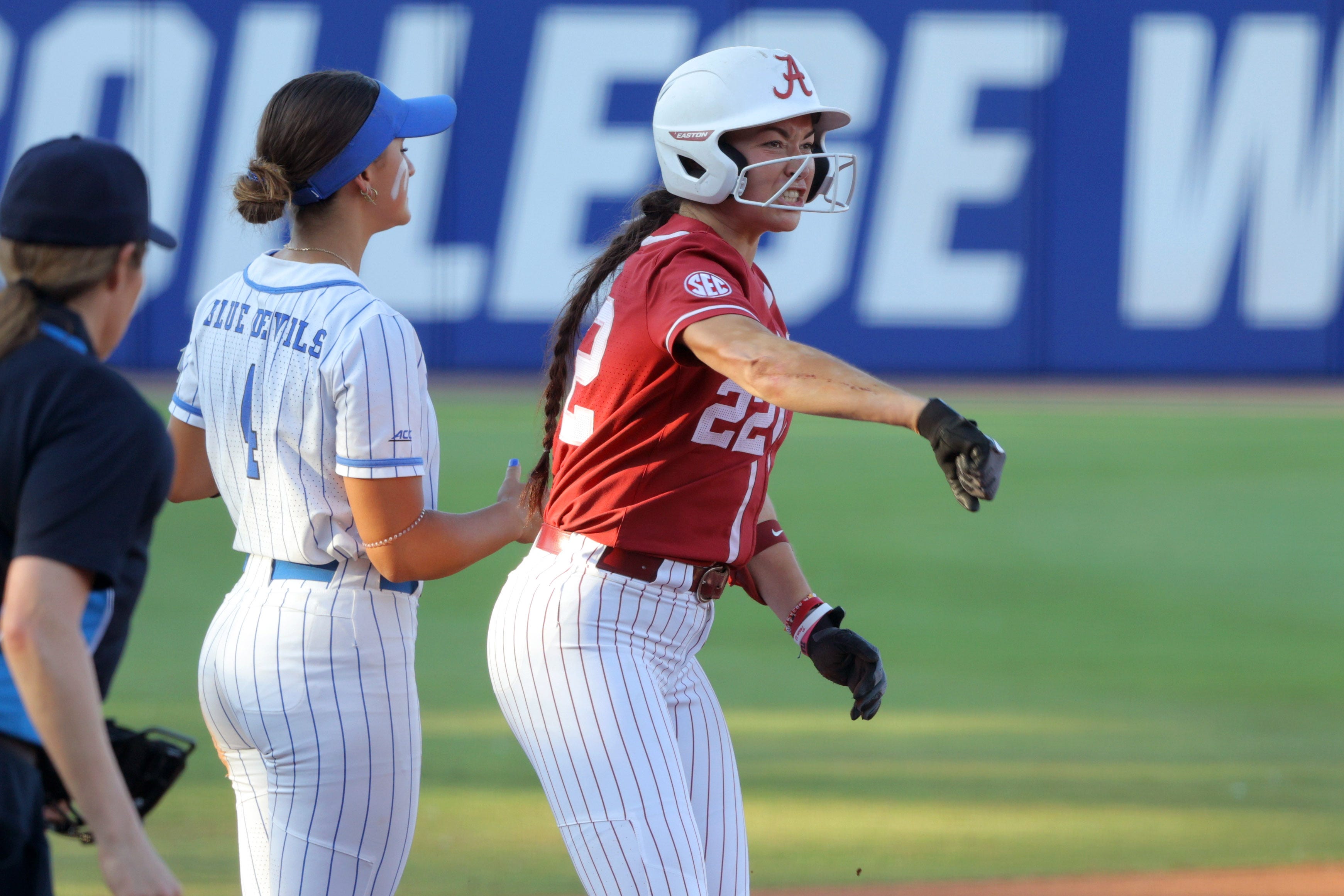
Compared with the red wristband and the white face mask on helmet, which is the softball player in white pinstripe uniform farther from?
the red wristband

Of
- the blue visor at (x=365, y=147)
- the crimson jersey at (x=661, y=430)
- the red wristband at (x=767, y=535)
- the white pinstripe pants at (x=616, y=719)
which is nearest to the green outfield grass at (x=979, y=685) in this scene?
the red wristband at (x=767, y=535)

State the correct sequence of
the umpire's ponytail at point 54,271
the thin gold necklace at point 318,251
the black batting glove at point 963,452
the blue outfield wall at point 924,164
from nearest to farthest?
the umpire's ponytail at point 54,271
the black batting glove at point 963,452
the thin gold necklace at point 318,251
the blue outfield wall at point 924,164

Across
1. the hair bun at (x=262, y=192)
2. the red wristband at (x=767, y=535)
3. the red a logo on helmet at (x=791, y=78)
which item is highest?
the red a logo on helmet at (x=791, y=78)

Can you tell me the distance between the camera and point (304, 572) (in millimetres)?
2859

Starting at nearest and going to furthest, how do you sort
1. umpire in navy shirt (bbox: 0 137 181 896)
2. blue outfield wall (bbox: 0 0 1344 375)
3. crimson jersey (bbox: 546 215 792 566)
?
umpire in navy shirt (bbox: 0 137 181 896), crimson jersey (bbox: 546 215 792 566), blue outfield wall (bbox: 0 0 1344 375)

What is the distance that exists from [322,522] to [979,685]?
5421mm

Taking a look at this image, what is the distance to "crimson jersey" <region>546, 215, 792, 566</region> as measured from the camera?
2859 mm

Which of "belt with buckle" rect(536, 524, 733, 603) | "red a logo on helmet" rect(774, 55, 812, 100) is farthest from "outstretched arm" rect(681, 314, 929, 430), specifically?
"red a logo on helmet" rect(774, 55, 812, 100)

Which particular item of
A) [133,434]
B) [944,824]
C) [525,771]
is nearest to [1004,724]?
[944,824]

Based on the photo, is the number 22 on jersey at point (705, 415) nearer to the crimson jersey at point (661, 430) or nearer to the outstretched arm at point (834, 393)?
the crimson jersey at point (661, 430)

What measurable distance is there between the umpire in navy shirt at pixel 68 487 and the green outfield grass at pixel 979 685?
270 centimetres

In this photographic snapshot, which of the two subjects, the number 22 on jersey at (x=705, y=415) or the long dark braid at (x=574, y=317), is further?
the long dark braid at (x=574, y=317)

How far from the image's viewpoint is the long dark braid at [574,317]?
3150 mm

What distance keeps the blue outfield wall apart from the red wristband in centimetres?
1750
